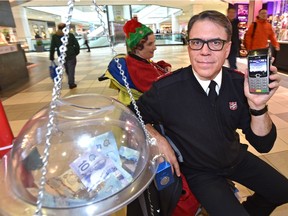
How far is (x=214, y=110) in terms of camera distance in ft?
3.71

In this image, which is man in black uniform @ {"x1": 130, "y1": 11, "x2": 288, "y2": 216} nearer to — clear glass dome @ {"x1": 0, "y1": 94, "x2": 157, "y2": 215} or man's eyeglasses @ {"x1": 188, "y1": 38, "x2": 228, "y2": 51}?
man's eyeglasses @ {"x1": 188, "y1": 38, "x2": 228, "y2": 51}

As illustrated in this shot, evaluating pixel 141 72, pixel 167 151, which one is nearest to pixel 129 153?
pixel 167 151

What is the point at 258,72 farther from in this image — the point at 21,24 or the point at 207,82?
the point at 21,24

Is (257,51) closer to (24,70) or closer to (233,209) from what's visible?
(233,209)

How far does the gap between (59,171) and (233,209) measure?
0.76 m

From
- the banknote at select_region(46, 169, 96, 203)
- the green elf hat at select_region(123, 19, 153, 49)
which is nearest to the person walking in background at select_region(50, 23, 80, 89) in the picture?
the green elf hat at select_region(123, 19, 153, 49)

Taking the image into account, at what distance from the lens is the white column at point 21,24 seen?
53.4ft

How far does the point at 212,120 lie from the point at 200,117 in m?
0.06

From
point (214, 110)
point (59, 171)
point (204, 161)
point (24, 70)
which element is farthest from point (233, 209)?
point (24, 70)

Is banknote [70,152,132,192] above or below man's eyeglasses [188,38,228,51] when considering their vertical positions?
below

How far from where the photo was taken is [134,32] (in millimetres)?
1932

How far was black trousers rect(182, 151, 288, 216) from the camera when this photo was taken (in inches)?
42.3

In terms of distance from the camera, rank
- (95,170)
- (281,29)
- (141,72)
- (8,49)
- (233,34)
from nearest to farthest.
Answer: (95,170)
(141,72)
(233,34)
(8,49)
(281,29)

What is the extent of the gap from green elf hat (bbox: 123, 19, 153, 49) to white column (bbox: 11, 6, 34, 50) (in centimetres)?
1685
